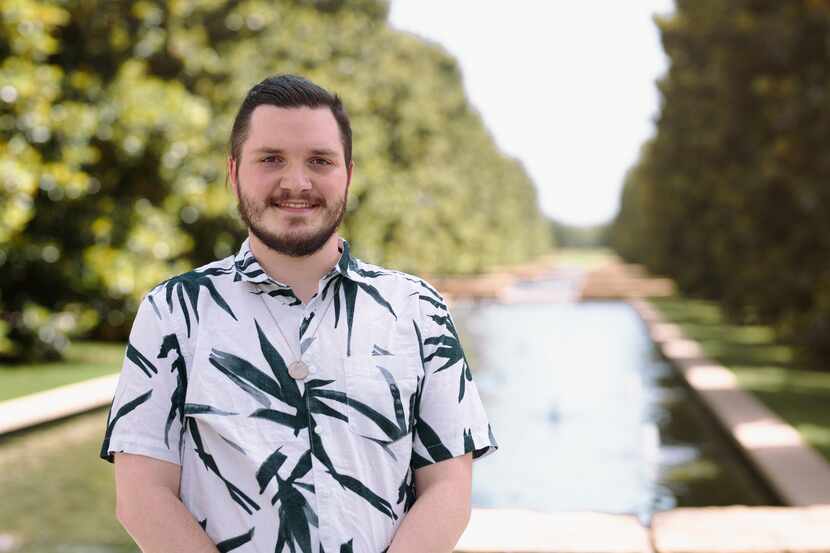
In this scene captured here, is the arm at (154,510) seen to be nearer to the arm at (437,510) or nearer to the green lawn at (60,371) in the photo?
the arm at (437,510)

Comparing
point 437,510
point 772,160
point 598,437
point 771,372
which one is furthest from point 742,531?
point 772,160

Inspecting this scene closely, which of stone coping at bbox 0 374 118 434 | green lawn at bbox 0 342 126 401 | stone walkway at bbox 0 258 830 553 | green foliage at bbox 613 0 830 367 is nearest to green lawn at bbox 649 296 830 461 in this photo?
green foliage at bbox 613 0 830 367

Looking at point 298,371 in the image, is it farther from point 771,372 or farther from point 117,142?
point 117,142

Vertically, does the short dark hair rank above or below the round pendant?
above

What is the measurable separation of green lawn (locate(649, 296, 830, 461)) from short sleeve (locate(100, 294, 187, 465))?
6.97 meters

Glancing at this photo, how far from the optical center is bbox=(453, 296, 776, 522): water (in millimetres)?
7820

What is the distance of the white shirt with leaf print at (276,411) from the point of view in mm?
1858

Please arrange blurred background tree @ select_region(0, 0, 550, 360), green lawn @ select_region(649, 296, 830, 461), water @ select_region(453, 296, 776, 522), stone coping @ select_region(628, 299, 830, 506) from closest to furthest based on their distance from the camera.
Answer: stone coping @ select_region(628, 299, 830, 506) < water @ select_region(453, 296, 776, 522) < green lawn @ select_region(649, 296, 830, 461) < blurred background tree @ select_region(0, 0, 550, 360)

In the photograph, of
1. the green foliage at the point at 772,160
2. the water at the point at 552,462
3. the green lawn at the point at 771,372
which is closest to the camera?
the water at the point at 552,462

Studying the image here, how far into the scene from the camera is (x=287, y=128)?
191 centimetres

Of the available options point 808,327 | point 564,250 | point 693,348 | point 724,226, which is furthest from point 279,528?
point 564,250

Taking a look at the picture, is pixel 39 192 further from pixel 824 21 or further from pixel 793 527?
pixel 793 527

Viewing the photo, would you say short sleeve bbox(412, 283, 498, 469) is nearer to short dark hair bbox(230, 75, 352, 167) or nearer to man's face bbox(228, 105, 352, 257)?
man's face bbox(228, 105, 352, 257)

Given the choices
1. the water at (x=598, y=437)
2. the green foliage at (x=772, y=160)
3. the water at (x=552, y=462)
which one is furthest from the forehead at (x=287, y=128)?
the green foliage at (x=772, y=160)
